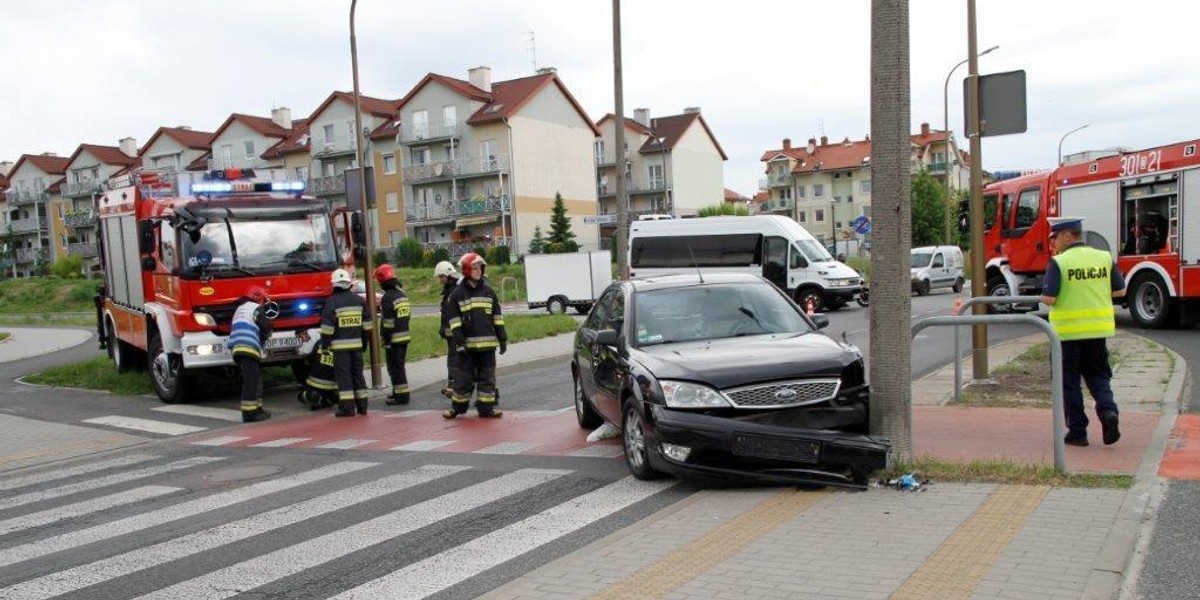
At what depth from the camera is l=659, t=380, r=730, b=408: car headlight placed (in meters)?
6.83

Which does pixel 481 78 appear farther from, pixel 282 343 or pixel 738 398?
pixel 738 398

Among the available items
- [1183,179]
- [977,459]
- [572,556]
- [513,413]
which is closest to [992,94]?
[977,459]

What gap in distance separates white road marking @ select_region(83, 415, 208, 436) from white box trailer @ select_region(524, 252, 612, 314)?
68.7ft

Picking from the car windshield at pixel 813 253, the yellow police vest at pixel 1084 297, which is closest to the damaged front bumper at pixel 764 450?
the yellow police vest at pixel 1084 297

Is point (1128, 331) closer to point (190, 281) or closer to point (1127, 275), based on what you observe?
point (1127, 275)

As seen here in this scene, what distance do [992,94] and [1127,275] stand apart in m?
9.70

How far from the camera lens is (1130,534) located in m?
5.31

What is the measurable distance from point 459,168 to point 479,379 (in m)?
52.6

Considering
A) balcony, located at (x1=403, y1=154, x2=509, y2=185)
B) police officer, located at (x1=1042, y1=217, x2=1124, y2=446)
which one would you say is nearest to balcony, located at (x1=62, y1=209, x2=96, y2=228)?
balcony, located at (x1=403, y1=154, x2=509, y2=185)

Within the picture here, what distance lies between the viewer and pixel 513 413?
11844mm

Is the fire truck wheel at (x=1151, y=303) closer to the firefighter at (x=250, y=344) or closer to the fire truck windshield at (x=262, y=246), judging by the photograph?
the fire truck windshield at (x=262, y=246)

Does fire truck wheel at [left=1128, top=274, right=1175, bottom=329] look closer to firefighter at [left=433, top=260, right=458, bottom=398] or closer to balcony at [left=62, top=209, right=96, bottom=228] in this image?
firefighter at [left=433, top=260, right=458, bottom=398]

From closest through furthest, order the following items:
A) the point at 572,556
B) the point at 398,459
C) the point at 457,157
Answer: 1. the point at 572,556
2. the point at 398,459
3. the point at 457,157

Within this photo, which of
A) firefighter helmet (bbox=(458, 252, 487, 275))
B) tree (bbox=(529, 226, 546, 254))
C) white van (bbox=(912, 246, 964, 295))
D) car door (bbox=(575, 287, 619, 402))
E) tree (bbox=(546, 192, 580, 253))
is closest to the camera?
car door (bbox=(575, 287, 619, 402))
